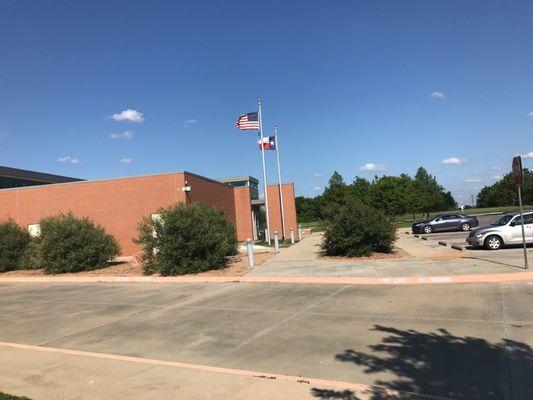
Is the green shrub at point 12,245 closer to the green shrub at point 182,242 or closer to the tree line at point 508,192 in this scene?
the green shrub at point 182,242

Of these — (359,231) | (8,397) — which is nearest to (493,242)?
(359,231)

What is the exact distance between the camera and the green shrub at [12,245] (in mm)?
21422

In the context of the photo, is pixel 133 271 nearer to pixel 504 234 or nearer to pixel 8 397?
pixel 8 397

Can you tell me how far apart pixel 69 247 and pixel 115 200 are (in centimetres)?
860

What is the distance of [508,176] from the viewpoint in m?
103

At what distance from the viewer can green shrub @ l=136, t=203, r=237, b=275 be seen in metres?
15.9

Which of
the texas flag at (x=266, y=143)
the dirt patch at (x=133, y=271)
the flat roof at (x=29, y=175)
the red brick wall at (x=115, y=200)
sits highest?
the flat roof at (x=29, y=175)

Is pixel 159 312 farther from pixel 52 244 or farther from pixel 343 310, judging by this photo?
pixel 52 244

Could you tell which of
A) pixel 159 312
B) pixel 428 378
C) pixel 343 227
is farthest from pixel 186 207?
pixel 428 378

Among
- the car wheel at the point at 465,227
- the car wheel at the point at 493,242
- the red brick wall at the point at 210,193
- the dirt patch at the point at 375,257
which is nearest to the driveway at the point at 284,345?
the dirt patch at the point at 375,257

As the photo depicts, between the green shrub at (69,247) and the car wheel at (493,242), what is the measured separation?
51.8 feet

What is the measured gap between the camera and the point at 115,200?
27344 mm

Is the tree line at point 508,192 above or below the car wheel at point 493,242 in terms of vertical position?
above

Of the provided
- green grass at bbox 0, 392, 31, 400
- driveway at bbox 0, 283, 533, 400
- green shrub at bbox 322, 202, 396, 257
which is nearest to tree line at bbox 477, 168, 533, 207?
green shrub at bbox 322, 202, 396, 257
